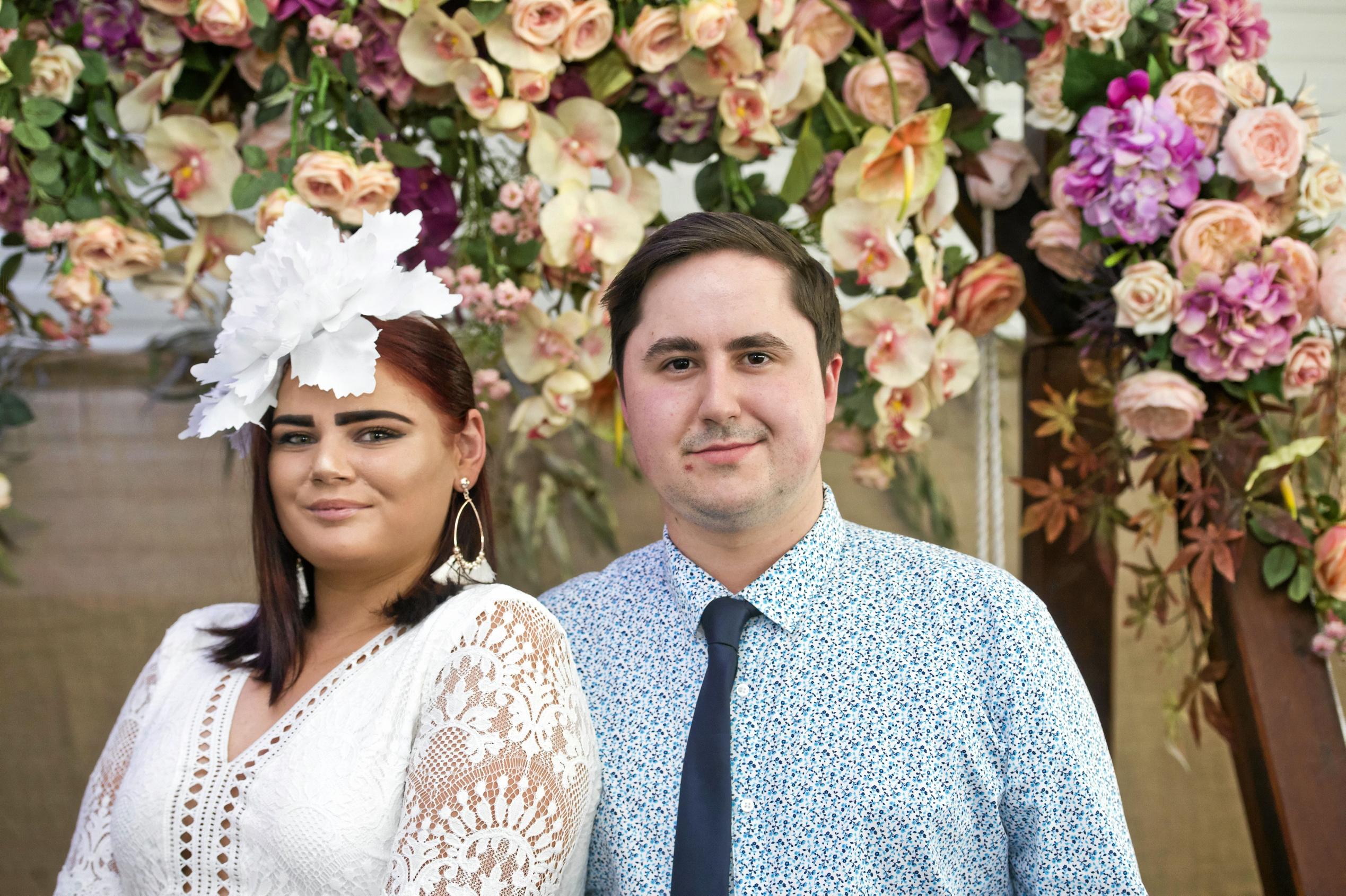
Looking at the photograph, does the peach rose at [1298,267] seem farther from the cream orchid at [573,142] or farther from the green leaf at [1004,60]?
the cream orchid at [573,142]

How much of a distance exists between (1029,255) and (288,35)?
3.58 ft

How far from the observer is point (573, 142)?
1631 mm

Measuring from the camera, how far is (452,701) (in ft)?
4.23

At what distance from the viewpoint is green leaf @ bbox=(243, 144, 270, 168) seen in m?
1.53

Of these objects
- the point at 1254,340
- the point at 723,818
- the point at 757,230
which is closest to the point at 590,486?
the point at 757,230

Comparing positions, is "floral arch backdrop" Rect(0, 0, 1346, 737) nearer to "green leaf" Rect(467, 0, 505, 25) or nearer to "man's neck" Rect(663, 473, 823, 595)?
"green leaf" Rect(467, 0, 505, 25)

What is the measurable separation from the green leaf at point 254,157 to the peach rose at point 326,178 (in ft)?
0.14

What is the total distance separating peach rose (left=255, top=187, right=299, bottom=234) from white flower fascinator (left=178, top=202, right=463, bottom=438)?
88mm

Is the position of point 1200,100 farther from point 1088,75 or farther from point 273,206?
point 273,206

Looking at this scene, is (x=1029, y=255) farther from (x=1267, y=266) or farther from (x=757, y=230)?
(x=757, y=230)

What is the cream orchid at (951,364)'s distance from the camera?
169cm

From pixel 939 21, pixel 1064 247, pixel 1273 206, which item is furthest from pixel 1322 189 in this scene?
pixel 939 21

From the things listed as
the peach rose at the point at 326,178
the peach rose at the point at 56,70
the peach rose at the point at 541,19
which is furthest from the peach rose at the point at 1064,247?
the peach rose at the point at 56,70

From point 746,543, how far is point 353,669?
19.3 inches
